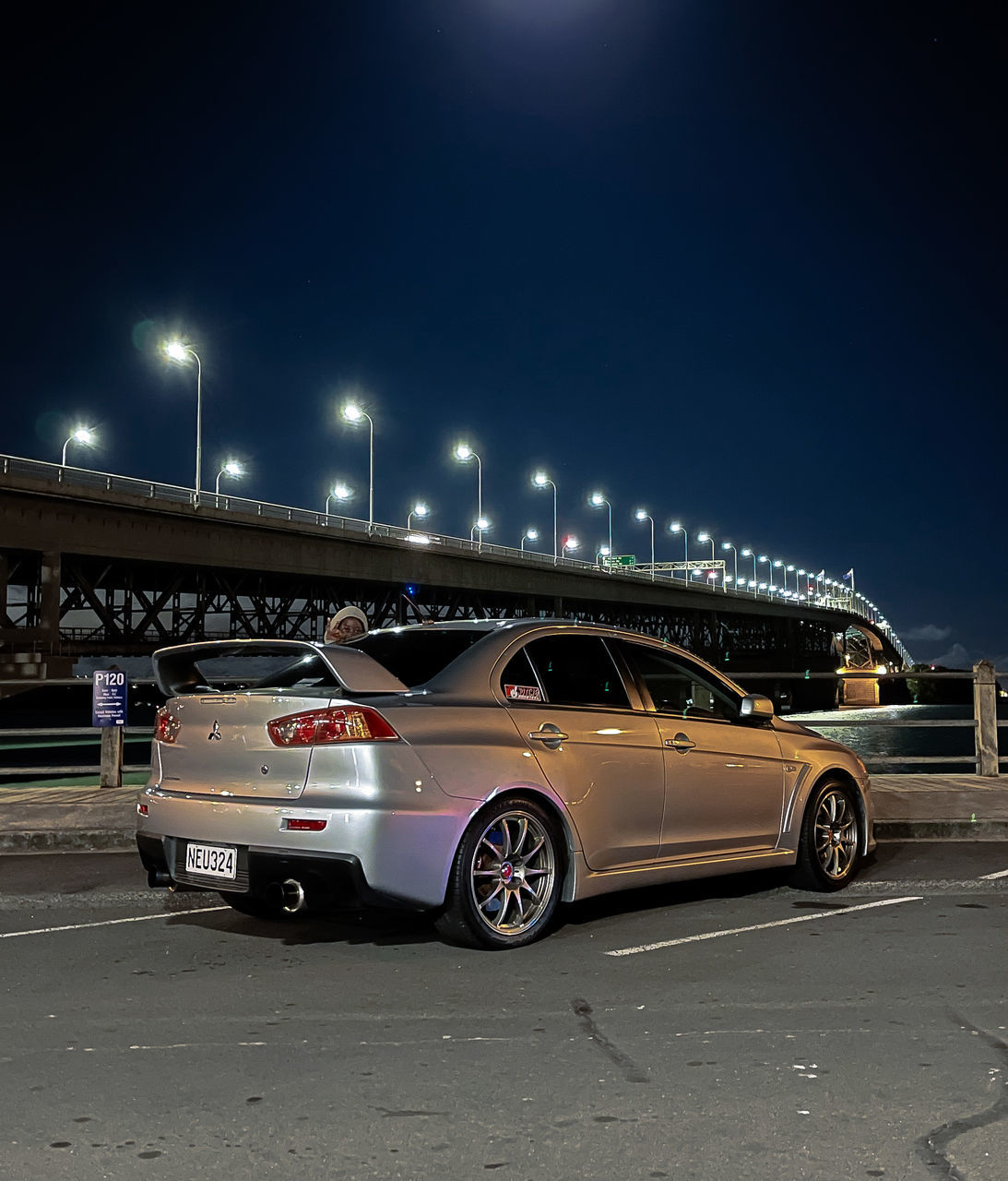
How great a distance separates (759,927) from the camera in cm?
667

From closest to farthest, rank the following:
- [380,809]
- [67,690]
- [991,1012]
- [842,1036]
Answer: [842,1036] → [991,1012] → [380,809] → [67,690]

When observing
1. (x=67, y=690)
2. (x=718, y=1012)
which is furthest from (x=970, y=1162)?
(x=67, y=690)

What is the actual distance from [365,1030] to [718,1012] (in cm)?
139

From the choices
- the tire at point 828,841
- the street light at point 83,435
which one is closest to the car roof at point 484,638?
the tire at point 828,841

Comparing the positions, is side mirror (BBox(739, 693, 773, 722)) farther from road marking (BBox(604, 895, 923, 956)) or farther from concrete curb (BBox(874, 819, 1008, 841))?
concrete curb (BBox(874, 819, 1008, 841))

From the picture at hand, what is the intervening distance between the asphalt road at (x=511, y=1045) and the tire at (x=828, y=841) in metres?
0.56

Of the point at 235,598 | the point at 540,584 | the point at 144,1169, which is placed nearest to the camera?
the point at 144,1169

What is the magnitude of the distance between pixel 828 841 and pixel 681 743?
5.00 ft

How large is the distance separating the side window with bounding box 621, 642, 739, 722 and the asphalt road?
1176 mm

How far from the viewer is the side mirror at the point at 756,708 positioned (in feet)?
24.7

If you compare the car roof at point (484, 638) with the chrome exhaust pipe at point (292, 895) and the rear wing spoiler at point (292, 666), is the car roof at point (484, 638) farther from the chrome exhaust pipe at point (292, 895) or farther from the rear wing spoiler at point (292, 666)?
the chrome exhaust pipe at point (292, 895)

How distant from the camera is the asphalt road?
11.3ft

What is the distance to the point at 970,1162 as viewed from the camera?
3.33 m

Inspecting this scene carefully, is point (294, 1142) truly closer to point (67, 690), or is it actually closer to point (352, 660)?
point (352, 660)
